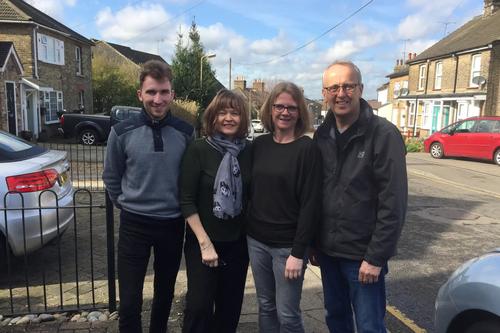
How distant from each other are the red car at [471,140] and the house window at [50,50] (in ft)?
64.2

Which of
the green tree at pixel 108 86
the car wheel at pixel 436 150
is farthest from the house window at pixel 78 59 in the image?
the car wheel at pixel 436 150

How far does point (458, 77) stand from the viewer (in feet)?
76.1

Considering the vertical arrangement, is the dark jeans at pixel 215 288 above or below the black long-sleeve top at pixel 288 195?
below

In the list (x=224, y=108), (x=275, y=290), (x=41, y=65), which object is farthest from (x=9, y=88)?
(x=275, y=290)

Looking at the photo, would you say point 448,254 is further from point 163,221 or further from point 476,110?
point 476,110

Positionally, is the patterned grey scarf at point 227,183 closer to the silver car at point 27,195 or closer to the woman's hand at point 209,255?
the woman's hand at point 209,255

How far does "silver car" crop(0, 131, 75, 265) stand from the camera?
11.9 ft

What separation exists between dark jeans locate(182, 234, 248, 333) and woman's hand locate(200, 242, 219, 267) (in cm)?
6

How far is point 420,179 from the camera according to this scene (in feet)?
37.2

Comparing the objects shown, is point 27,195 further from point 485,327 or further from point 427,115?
point 427,115

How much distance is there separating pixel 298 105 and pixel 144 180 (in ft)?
3.50

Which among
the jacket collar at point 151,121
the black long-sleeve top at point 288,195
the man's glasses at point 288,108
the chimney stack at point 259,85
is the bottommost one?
the black long-sleeve top at point 288,195

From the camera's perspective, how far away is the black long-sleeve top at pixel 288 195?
7.39ft

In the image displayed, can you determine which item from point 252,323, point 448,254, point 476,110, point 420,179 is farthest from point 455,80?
point 252,323
